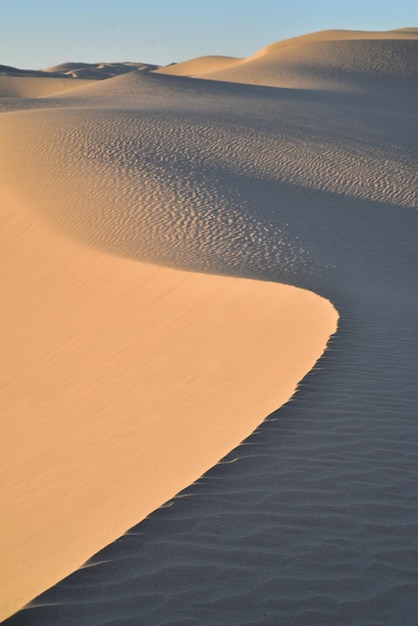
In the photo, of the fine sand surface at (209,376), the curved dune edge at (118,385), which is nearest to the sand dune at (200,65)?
the fine sand surface at (209,376)

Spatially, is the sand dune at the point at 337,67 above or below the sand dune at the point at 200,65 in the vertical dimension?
below

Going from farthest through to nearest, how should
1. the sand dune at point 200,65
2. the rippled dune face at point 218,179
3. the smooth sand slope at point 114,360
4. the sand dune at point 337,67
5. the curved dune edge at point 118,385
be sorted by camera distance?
1. the sand dune at point 200,65
2. the sand dune at point 337,67
3. the rippled dune face at point 218,179
4. the smooth sand slope at point 114,360
5. the curved dune edge at point 118,385

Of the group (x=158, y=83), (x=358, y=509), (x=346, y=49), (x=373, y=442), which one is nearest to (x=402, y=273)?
(x=373, y=442)

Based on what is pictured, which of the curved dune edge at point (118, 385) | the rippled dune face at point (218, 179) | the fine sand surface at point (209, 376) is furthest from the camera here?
the rippled dune face at point (218, 179)

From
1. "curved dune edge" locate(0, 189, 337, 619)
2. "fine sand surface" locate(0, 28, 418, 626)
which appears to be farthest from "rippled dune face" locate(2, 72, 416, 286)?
"curved dune edge" locate(0, 189, 337, 619)

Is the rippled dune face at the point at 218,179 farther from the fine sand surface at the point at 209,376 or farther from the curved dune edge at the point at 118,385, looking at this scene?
the curved dune edge at the point at 118,385

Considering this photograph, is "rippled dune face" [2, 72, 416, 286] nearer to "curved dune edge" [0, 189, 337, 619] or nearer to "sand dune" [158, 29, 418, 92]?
"curved dune edge" [0, 189, 337, 619]

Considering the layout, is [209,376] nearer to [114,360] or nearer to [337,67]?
[114,360]
